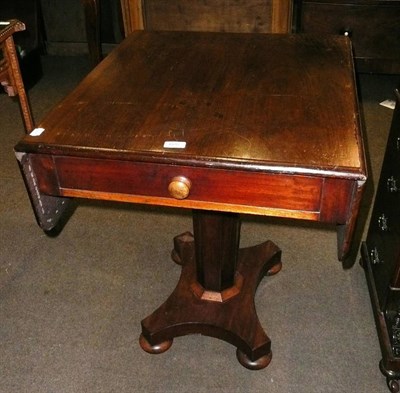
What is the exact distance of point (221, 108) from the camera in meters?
1.13

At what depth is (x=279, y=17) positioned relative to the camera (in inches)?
102

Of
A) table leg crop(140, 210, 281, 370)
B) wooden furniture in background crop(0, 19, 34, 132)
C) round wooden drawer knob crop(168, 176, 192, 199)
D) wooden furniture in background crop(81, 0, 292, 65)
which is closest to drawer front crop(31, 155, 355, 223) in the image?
round wooden drawer knob crop(168, 176, 192, 199)

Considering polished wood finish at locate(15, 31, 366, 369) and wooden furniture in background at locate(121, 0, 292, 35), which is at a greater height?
polished wood finish at locate(15, 31, 366, 369)

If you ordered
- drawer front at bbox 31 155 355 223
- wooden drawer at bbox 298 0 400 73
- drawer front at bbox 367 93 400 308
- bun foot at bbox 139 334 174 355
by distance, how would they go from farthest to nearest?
wooden drawer at bbox 298 0 400 73 → bun foot at bbox 139 334 174 355 → drawer front at bbox 367 93 400 308 → drawer front at bbox 31 155 355 223

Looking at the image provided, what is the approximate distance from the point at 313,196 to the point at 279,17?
6.25 feet

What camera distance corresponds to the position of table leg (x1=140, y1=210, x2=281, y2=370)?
4.64 feet

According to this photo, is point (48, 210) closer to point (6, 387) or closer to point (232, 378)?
point (6, 387)

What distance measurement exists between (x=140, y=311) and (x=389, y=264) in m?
0.82

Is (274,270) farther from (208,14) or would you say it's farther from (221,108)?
(208,14)

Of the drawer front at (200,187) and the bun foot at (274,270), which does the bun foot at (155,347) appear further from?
the drawer front at (200,187)

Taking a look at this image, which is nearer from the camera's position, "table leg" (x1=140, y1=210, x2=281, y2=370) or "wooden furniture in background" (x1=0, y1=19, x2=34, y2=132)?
"table leg" (x1=140, y1=210, x2=281, y2=370)

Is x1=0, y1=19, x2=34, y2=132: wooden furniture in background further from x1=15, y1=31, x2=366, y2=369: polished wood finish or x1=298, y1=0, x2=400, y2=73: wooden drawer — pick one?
x1=298, y1=0, x2=400, y2=73: wooden drawer

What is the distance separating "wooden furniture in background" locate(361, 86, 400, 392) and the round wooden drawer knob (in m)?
0.68

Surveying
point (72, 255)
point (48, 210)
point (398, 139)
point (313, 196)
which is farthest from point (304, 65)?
point (72, 255)
